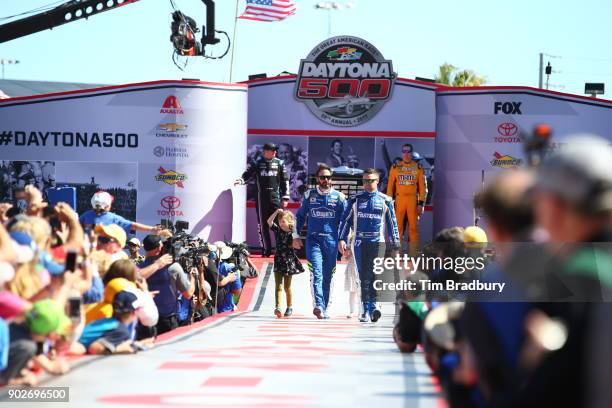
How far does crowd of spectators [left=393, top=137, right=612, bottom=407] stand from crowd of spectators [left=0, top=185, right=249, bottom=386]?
3.06 meters

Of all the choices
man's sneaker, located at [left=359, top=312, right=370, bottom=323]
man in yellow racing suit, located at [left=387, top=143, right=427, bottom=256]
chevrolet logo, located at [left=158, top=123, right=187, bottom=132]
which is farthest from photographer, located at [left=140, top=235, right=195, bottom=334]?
man in yellow racing suit, located at [left=387, top=143, right=427, bottom=256]

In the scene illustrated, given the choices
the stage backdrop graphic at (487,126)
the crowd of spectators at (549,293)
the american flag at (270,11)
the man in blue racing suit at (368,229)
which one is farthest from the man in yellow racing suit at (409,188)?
the crowd of spectators at (549,293)

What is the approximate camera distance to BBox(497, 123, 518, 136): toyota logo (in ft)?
68.5

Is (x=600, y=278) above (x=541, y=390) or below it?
above

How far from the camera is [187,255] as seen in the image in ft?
44.1

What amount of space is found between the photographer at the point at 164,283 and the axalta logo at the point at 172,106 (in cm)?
1016

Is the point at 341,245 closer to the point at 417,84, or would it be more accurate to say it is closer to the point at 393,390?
the point at 393,390

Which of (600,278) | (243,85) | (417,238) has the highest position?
(243,85)

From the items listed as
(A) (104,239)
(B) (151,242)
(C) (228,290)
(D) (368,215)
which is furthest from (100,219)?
(C) (228,290)

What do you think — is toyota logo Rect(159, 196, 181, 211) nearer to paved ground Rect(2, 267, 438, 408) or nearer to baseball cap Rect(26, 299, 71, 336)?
paved ground Rect(2, 267, 438, 408)

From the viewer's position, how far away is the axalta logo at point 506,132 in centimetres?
2088

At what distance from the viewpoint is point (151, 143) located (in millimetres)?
20750

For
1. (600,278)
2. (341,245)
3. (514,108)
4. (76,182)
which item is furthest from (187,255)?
(600,278)

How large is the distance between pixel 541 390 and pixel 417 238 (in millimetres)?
18393
